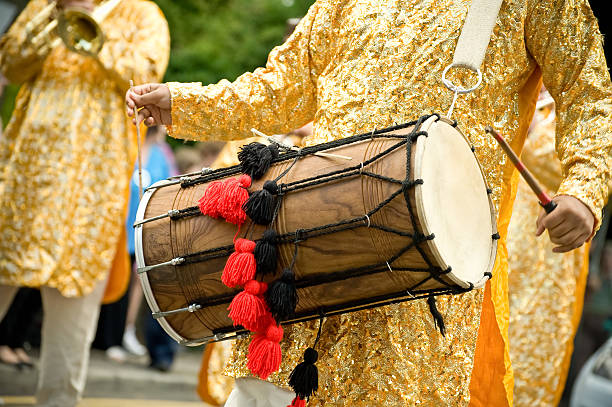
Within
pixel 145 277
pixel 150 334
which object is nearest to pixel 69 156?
pixel 145 277

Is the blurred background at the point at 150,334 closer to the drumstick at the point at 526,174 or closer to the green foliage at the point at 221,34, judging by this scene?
the green foliage at the point at 221,34

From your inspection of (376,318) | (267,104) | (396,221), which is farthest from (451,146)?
(267,104)

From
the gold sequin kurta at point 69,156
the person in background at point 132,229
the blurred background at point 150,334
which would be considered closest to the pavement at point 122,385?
the blurred background at point 150,334

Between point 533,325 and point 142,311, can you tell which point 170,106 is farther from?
point 142,311

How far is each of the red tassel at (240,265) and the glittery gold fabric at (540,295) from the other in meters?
2.29

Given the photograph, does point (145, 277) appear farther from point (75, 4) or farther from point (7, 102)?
point (7, 102)

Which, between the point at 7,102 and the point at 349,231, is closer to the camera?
the point at 349,231

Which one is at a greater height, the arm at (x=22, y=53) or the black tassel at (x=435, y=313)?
the arm at (x=22, y=53)

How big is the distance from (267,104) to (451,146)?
70 cm

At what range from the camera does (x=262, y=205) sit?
2.02 m

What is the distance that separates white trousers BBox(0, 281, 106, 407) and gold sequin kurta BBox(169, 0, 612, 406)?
78.2 inches

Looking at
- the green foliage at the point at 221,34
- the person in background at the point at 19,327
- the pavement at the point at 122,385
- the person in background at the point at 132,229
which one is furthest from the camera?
the green foliage at the point at 221,34

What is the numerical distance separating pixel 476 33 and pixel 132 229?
16.6 ft

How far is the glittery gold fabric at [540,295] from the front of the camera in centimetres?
391
